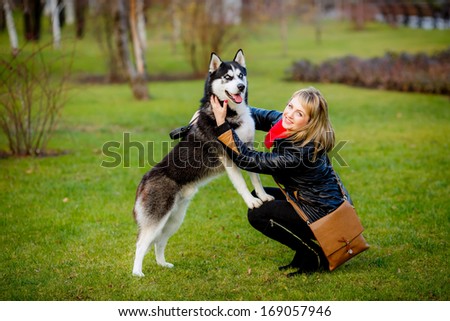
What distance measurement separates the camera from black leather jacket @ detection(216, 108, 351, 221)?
14.6 ft

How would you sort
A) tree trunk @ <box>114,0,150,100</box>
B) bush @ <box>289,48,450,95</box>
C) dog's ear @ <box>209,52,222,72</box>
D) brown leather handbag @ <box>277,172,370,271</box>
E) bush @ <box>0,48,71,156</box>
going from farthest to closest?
tree trunk @ <box>114,0,150,100</box>, bush @ <box>289,48,450,95</box>, bush @ <box>0,48,71,156</box>, dog's ear @ <box>209,52,222,72</box>, brown leather handbag @ <box>277,172,370,271</box>

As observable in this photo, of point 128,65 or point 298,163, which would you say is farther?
point 128,65

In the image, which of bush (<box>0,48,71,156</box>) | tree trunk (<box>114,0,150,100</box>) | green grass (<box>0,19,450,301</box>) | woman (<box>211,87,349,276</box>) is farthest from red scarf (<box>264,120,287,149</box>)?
tree trunk (<box>114,0,150,100</box>)

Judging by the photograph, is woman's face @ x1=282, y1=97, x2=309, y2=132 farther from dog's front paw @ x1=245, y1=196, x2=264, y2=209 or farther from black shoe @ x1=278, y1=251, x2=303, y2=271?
black shoe @ x1=278, y1=251, x2=303, y2=271

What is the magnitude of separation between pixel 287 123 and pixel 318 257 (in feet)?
3.88

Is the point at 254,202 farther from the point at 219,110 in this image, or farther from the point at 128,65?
the point at 128,65

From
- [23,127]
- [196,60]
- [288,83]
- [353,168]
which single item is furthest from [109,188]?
[196,60]

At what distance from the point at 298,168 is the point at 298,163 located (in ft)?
0.22

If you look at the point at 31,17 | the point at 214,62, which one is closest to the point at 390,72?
the point at 31,17

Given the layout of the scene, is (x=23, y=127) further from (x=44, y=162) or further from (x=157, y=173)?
(x=157, y=173)

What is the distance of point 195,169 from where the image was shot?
15.6ft

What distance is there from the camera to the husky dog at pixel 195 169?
4.66 m

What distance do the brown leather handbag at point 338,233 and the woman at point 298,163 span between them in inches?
3.2

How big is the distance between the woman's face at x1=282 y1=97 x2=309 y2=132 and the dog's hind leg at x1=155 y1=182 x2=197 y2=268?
100 cm
